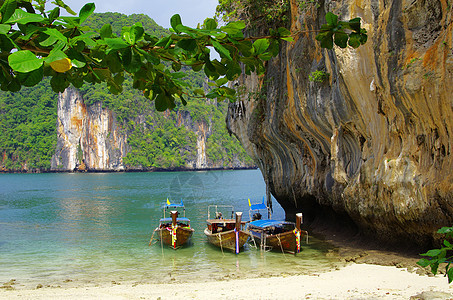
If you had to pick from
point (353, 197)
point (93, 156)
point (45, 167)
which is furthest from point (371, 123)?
point (45, 167)

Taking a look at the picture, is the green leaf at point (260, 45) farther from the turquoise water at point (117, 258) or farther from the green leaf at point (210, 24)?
the turquoise water at point (117, 258)

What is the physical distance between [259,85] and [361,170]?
27.9 feet

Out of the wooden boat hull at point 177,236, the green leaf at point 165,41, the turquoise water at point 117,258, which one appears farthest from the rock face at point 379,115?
the green leaf at point 165,41

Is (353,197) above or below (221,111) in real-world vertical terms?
below

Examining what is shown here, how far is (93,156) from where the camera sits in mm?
103375

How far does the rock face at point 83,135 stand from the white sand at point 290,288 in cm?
9808

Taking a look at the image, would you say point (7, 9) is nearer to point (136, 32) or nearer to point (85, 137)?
point (136, 32)

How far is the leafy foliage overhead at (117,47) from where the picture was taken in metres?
1.81

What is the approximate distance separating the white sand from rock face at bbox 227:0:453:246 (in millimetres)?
1535

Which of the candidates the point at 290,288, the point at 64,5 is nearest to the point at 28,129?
the point at 290,288

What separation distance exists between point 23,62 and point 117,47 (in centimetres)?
40

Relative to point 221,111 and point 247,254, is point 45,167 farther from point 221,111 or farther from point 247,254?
point 247,254

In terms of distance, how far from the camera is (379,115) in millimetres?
11000

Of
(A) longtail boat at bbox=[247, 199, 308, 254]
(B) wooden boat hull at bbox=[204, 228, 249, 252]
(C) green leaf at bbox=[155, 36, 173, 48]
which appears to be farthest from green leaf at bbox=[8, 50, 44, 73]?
(B) wooden boat hull at bbox=[204, 228, 249, 252]
